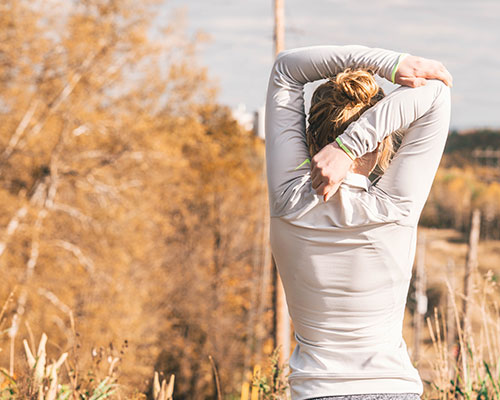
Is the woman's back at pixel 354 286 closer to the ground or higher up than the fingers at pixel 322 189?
closer to the ground

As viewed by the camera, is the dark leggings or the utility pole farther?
the utility pole

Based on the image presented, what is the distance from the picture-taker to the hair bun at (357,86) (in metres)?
1.54

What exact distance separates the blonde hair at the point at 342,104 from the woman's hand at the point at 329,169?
4.1 inches

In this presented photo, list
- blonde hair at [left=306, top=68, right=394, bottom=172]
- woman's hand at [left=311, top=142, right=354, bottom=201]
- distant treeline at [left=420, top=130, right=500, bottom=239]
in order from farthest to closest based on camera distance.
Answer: distant treeline at [left=420, top=130, right=500, bottom=239] → blonde hair at [left=306, top=68, right=394, bottom=172] → woman's hand at [left=311, top=142, right=354, bottom=201]

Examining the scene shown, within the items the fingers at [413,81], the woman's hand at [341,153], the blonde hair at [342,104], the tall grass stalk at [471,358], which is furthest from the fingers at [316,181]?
the tall grass stalk at [471,358]

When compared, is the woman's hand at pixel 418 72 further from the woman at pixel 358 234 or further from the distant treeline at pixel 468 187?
the distant treeline at pixel 468 187

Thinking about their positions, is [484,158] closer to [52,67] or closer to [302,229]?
[52,67]

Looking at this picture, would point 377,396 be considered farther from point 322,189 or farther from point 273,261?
point 273,261

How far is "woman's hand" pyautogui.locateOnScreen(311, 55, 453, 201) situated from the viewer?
144 centimetres

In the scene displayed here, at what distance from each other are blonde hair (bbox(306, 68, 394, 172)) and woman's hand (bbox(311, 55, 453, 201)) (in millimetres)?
68

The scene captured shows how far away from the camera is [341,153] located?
146cm

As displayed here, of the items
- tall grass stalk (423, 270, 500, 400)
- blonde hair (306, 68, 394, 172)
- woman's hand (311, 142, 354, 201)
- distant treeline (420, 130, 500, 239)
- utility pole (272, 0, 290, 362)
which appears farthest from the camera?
distant treeline (420, 130, 500, 239)

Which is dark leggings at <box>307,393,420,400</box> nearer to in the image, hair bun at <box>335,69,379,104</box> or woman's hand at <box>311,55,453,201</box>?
woman's hand at <box>311,55,453,201</box>

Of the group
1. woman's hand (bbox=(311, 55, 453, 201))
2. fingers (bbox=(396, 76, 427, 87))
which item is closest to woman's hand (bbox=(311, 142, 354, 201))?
woman's hand (bbox=(311, 55, 453, 201))
